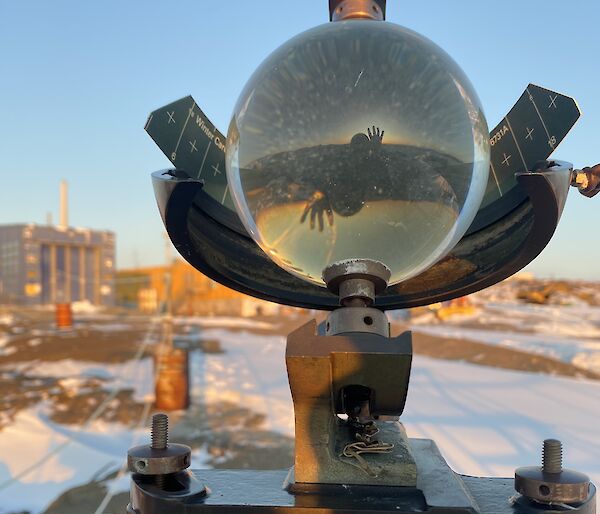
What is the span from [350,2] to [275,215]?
2.37 ft

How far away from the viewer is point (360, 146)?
1.49 meters

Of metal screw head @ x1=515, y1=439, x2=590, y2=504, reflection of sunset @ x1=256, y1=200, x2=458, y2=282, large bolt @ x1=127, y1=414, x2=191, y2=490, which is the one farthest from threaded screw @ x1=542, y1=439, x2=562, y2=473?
large bolt @ x1=127, y1=414, x2=191, y2=490

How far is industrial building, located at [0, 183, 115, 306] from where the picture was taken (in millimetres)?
45969

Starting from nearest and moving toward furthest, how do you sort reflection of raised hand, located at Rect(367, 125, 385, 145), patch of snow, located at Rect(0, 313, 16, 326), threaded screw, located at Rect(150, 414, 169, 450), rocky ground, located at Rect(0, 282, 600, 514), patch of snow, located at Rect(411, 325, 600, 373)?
reflection of raised hand, located at Rect(367, 125, 385, 145) < threaded screw, located at Rect(150, 414, 169, 450) < rocky ground, located at Rect(0, 282, 600, 514) < patch of snow, located at Rect(411, 325, 600, 373) < patch of snow, located at Rect(0, 313, 16, 326)

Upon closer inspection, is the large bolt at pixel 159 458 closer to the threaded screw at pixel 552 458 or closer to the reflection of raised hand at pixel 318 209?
the reflection of raised hand at pixel 318 209

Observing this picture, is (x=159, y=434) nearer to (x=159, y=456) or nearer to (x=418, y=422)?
(x=159, y=456)

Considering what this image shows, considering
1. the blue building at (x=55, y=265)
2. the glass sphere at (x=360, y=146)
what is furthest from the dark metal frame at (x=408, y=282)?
the blue building at (x=55, y=265)

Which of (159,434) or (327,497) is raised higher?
(159,434)

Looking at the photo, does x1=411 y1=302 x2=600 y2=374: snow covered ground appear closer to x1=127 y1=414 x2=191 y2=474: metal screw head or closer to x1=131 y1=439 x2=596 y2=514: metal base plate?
x1=131 y1=439 x2=596 y2=514: metal base plate

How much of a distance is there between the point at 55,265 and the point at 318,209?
50.2m

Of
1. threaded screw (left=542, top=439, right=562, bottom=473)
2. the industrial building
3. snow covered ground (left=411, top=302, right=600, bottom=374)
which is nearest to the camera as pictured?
threaded screw (left=542, top=439, right=562, bottom=473)

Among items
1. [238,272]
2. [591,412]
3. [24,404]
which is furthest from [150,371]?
[238,272]

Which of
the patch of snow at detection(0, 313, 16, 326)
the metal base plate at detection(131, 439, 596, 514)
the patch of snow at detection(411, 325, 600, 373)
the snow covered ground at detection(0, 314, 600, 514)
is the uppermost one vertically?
the metal base plate at detection(131, 439, 596, 514)

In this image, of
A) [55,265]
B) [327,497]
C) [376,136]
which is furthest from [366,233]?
[55,265]
